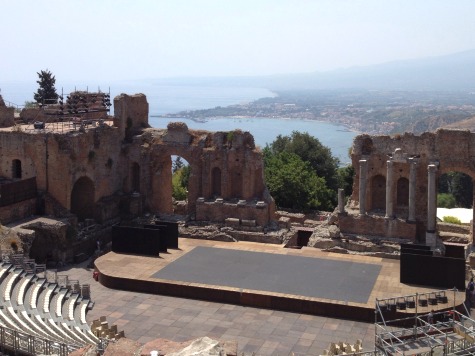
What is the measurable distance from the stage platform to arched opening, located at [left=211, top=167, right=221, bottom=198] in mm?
4706

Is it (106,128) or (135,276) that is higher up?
(106,128)

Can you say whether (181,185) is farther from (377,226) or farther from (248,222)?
(377,226)

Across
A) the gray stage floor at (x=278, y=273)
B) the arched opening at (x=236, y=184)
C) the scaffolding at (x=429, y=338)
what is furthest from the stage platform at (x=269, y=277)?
the arched opening at (x=236, y=184)

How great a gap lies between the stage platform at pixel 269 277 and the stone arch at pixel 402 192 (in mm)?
4432

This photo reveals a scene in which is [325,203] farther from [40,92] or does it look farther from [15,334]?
[15,334]

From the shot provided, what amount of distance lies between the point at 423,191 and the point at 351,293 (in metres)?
9.35

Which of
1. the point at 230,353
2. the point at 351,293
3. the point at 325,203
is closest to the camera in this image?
the point at 230,353

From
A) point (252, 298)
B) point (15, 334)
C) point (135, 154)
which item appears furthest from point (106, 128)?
point (15, 334)

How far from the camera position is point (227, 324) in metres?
24.4

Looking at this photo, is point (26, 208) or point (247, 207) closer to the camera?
point (26, 208)

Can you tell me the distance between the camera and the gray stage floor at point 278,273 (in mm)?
26795

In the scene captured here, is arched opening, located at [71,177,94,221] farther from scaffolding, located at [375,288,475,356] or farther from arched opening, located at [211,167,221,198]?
scaffolding, located at [375,288,475,356]

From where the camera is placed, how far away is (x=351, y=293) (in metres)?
26.3

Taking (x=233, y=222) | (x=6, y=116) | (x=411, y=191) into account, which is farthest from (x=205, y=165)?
(x=6, y=116)
